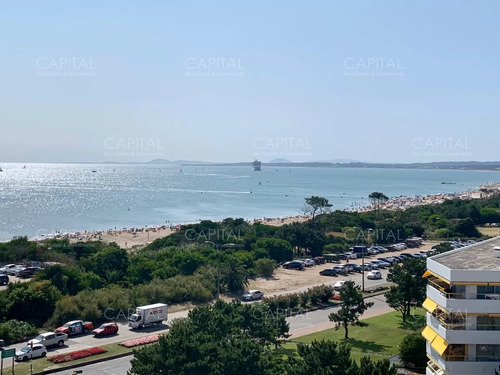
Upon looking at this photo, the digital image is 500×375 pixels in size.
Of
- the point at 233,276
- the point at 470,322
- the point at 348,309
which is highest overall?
the point at 470,322

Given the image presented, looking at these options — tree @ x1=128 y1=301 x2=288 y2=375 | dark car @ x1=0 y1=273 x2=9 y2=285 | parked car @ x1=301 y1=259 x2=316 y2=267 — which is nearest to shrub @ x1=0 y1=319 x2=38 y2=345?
dark car @ x1=0 y1=273 x2=9 y2=285

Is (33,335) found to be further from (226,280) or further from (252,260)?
(252,260)

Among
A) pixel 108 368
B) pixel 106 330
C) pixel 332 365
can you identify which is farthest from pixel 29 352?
pixel 332 365

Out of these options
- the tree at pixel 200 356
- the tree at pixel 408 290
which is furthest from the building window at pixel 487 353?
the tree at pixel 408 290

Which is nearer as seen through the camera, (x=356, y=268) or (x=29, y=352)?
(x=29, y=352)

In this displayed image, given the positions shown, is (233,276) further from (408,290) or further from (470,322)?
(470,322)

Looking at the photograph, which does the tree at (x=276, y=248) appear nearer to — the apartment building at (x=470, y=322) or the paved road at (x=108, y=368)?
the paved road at (x=108, y=368)

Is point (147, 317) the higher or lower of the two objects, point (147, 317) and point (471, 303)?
the lower

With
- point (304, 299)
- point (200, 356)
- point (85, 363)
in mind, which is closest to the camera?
point (200, 356)
